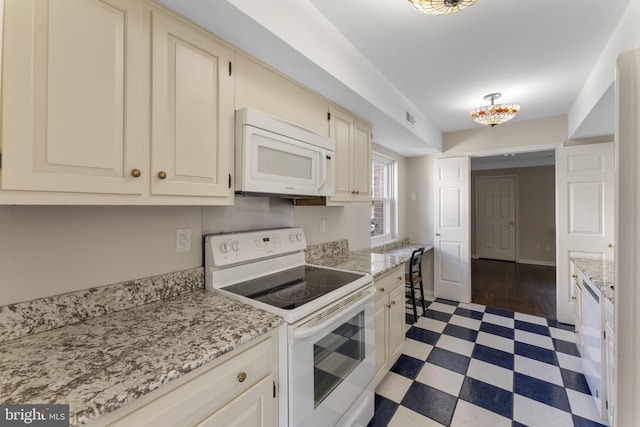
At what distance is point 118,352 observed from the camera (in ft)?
2.77

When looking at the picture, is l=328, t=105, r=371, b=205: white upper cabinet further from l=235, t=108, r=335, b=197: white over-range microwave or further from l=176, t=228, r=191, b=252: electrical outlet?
l=176, t=228, r=191, b=252: electrical outlet

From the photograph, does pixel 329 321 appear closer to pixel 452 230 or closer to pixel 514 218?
pixel 452 230

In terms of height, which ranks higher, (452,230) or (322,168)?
(322,168)

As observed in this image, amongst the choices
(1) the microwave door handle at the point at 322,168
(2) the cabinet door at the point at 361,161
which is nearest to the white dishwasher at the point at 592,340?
(2) the cabinet door at the point at 361,161

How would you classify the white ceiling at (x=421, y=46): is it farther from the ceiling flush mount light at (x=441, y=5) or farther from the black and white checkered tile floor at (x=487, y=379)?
the black and white checkered tile floor at (x=487, y=379)

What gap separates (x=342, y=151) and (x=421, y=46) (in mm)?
871

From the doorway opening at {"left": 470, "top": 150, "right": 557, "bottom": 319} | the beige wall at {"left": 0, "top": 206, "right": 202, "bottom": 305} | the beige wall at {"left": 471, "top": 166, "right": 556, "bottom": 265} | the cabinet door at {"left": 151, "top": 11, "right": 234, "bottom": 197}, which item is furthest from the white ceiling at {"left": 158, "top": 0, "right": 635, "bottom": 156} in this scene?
the beige wall at {"left": 471, "top": 166, "right": 556, "bottom": 265}

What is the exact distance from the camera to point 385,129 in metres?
2.72

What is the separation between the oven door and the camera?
114cm

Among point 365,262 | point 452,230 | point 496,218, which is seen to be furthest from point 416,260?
point 496,218

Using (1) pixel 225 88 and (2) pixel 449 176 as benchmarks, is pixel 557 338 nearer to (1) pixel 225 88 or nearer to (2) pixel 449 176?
(2) pixel 449 176

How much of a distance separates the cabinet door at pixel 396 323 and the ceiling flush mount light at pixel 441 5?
5.85ft

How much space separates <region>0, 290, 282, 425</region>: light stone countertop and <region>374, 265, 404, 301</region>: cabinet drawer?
1.03 meters

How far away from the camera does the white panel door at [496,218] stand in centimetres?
632
